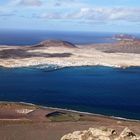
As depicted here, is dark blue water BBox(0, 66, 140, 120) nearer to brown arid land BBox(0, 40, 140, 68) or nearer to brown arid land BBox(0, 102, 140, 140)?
brown arid land BBox(0, 40, 140, 68)

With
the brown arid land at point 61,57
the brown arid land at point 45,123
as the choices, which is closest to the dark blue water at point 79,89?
the brown arid land at point 61,57

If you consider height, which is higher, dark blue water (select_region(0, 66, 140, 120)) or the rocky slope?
the rocky slope

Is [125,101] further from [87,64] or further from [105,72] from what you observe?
[87,64]

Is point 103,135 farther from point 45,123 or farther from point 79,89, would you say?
point 79,89

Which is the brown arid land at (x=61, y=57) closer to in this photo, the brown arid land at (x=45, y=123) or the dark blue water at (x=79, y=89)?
the dark blue water at (x=79, y=89)

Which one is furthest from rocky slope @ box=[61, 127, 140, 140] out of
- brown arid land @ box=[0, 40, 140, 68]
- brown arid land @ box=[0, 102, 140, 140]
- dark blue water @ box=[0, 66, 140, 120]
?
brown arid land @ box=[0, 40, 140, 68]

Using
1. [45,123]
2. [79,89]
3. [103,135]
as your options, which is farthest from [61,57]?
[103,135]
